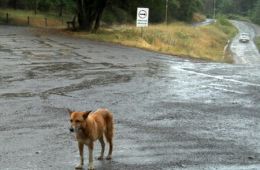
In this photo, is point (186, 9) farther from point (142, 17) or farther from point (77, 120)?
point (77, 120)

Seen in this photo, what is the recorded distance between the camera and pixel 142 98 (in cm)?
1702

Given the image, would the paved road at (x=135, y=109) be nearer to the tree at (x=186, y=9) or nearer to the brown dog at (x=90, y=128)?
the brown dog at (x=90, y=128)

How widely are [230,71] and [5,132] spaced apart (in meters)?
16.2

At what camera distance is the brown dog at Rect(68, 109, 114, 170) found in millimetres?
8359

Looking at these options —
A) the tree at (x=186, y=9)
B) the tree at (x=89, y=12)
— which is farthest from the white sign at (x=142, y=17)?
the tree at (x=186, y=9)

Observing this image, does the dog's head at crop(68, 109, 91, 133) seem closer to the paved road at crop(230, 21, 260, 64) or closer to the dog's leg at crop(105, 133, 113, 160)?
the dog's leg at crop(105, 133, 113, 160)

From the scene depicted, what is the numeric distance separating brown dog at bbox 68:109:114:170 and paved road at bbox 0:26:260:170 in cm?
48

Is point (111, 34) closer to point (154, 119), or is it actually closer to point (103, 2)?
point (103, 2)

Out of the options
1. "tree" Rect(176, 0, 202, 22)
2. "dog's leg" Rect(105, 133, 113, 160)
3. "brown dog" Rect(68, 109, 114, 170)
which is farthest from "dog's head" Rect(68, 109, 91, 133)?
"tree" Rect(176, 0, 202, 22)

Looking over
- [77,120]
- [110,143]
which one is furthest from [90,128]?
[110,143]

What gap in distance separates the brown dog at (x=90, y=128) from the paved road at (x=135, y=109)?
48 centimetres

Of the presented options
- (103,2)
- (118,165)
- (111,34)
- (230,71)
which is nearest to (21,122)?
(118,165)

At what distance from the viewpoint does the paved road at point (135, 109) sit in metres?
10.2

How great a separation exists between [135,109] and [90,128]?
21.6 feet
